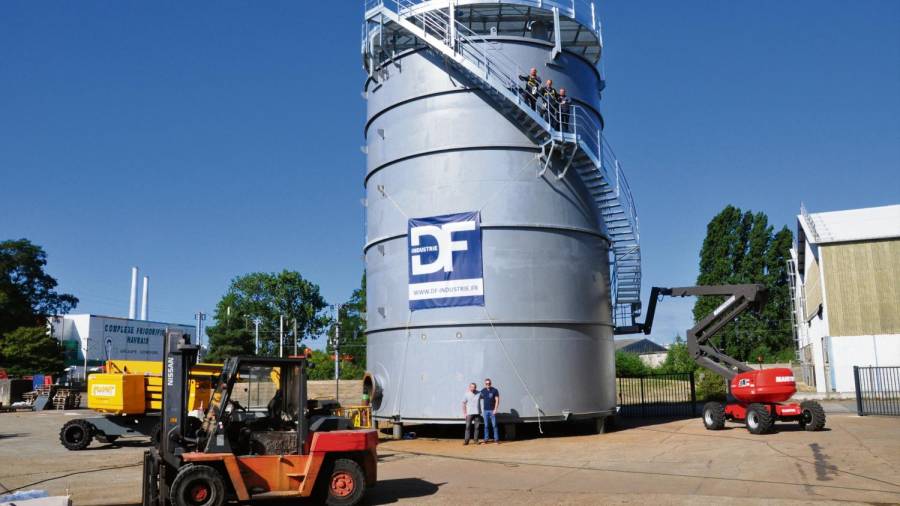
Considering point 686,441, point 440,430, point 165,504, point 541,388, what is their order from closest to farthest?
1. point 165,504
2. point 686,441
3. point 541,388
4. point 440,430

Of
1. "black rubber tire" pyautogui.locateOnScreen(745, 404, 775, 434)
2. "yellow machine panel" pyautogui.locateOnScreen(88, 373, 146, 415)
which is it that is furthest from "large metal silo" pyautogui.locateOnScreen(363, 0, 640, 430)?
"yellow machine panel" pyautogui.locateOnScreen(88, 373, 146, 415)

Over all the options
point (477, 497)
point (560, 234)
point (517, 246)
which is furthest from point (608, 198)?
point (477, 497)

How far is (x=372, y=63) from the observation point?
19.8 meters

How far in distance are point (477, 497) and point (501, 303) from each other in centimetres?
768

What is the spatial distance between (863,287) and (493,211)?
1962cm

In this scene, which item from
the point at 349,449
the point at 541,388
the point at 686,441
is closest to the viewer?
the point at 349,449

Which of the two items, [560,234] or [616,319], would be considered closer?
[560,234]

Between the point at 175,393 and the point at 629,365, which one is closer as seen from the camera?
the point at 175,393

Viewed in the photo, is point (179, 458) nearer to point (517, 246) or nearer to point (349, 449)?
point (349, 449)

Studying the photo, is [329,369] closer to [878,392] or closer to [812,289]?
[812,289]

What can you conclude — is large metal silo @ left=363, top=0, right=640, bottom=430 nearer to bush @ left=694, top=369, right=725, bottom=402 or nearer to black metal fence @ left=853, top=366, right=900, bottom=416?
black metal fence @ left=853, top=366, right=900, bottom=416

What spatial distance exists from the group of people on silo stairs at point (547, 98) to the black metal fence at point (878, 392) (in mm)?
11342

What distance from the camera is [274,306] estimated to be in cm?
7425

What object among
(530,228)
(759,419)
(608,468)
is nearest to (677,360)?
(759,419)
